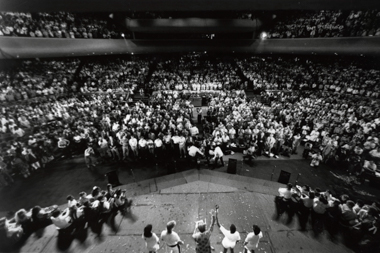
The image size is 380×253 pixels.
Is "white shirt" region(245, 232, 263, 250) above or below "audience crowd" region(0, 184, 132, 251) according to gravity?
above

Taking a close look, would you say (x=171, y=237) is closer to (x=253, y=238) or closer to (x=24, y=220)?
(x=253, y=238)

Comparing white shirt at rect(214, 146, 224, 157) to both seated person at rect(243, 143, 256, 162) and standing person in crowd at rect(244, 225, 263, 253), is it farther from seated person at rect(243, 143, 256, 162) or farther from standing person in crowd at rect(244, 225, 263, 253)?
→ standing person in crowd at rect(244, 225, 263, 253)

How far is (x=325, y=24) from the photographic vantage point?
Result: 63.9 ft

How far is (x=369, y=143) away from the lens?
28.5 feet

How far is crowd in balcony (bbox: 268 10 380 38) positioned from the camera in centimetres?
1615

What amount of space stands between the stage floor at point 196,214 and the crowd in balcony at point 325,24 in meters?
18.9

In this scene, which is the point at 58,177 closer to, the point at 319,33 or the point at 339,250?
the point at 339,250

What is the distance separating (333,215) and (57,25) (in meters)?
26.5

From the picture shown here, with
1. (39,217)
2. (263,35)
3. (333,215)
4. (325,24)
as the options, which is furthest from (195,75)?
(39,217)

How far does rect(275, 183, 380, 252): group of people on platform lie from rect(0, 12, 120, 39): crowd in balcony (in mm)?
23244

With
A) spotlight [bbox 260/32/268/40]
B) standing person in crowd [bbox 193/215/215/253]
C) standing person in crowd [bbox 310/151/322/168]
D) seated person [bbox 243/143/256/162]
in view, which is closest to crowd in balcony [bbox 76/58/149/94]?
seated person [bbox 243/143/256/162]

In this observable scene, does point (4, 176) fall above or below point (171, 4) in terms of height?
below

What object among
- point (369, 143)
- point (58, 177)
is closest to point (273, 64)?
point (369, 143)

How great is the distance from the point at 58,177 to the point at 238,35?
2464 cm
